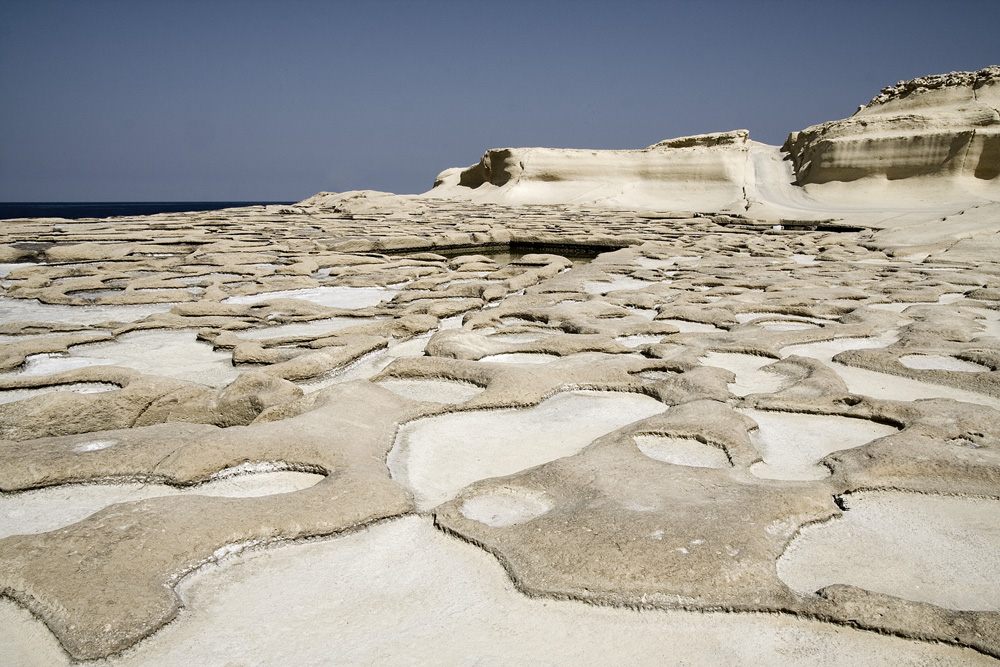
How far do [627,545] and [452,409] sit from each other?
1.49 m

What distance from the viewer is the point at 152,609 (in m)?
1.71

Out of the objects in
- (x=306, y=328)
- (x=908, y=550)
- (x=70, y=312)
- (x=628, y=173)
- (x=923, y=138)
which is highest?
(x=923, y=138)

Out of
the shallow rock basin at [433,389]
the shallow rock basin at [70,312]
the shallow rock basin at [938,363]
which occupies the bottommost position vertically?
the shallow rock basin at [938,363]

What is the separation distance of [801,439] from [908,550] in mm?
889

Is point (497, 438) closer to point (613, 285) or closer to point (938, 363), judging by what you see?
point (938, 363)

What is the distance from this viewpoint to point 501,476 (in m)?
2.53

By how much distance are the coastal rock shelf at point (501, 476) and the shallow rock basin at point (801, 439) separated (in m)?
0.02

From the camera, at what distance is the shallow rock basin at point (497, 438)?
261cm

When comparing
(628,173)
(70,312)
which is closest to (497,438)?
(70,312)

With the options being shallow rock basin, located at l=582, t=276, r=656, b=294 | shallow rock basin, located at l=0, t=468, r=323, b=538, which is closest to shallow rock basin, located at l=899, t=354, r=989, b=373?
shallow rock basin, located at l=582, t=276, r=656, b=294

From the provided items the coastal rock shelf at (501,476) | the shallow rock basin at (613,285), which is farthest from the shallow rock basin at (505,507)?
the shallow rock basin at (613,285)

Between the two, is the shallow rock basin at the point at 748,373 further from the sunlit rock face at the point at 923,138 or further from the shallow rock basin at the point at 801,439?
the sunlit rock face at the point at 923,138

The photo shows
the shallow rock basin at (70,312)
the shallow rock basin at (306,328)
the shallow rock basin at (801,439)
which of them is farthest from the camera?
the shallow rock basin at (70,312)

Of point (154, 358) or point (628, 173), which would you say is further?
point (628, 173)
